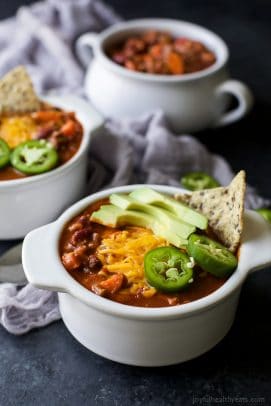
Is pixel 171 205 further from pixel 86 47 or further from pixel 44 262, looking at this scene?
pixel 86 47

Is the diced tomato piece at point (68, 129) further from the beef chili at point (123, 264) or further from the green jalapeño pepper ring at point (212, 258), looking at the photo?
the green jalapeño pepper ring at point (212, 258)

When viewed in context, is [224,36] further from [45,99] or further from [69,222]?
[69,222]

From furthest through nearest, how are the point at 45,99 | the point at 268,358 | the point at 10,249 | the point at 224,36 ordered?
the point at 224,36
the point at 45,99
the point at 10,249
the point at 268,358

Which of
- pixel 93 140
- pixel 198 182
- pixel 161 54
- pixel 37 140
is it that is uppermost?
pixel 37 140

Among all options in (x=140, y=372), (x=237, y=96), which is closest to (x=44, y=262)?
(x=140, y=372)

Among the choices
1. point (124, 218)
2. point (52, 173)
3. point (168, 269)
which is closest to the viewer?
point (168, 269)

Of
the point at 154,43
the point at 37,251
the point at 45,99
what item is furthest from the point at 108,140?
the point at 37,251

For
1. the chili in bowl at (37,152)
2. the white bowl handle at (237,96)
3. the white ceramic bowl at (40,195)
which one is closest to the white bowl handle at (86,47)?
the chili in bowl at (37,152)
